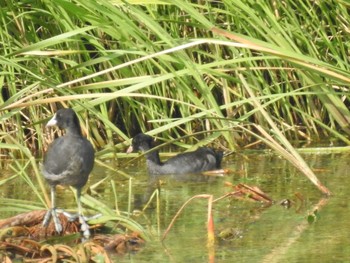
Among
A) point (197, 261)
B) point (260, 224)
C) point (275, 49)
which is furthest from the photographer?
point (275, 49)

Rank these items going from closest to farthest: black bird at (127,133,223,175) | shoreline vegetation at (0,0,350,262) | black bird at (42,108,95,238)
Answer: black bird at (42,108,95,238), shoreline vegetation at (0,0,350,262), black bird at (127,133,223,175)

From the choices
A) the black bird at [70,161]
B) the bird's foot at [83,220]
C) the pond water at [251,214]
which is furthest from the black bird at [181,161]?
the bird's foot at [83,220]

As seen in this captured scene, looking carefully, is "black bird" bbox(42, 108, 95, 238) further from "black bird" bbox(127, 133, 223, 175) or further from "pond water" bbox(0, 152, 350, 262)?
"black bird" bbox(127, 133, 223, 175)

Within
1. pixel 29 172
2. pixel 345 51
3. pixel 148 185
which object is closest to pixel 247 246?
pixel 148 185

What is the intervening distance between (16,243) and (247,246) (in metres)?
1.08

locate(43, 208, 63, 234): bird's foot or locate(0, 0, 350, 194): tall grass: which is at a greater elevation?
locate(0, 0, 350, 194): tall grass

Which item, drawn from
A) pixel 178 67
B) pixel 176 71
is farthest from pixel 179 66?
pixel 176 71

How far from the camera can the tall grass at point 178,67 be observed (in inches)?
281

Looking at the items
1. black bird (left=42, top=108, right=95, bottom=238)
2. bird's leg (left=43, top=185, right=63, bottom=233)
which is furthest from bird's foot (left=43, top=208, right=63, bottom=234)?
black bird (left=42, top=108, right=95, bottom=238)

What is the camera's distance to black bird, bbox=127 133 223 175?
809cm

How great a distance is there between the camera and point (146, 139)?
27.6 ft

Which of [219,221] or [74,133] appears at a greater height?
[74,133]

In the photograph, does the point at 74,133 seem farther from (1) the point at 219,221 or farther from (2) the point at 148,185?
(2) the point at 148,185

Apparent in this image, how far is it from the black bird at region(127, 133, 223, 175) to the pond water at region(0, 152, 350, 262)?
0.11 metres
